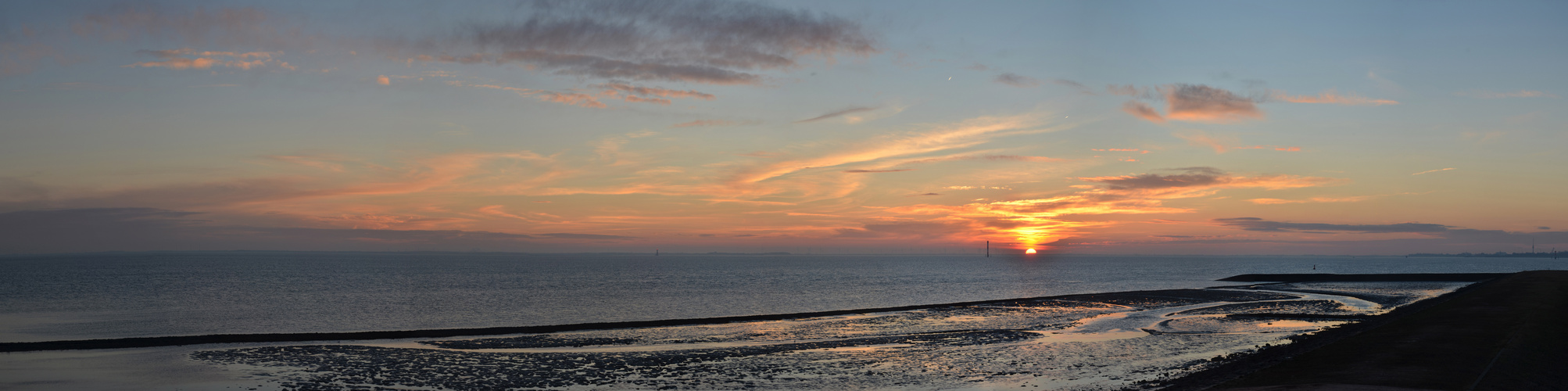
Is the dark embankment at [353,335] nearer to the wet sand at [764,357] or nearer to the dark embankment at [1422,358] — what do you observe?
the wet sand at [764,357]

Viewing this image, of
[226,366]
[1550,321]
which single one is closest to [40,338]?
[226,366]

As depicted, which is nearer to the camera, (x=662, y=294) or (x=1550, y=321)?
(x=1550, y=321)

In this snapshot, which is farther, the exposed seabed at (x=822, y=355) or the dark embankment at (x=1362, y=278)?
the dark embankment at (x=1362, y=278)

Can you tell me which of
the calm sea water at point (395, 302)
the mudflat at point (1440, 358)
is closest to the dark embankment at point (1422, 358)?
the mudflat at point (1440, 358)

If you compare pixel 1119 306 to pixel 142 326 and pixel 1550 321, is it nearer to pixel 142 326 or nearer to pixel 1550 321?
pixel 1550 321

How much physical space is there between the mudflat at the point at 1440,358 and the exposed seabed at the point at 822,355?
4.49 metres

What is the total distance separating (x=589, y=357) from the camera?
Answer: 1505 inches

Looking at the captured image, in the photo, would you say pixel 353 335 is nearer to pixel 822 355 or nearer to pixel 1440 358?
pixel 822 355

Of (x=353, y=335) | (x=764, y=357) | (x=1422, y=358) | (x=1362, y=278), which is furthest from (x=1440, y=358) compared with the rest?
(x=1362, y=278)

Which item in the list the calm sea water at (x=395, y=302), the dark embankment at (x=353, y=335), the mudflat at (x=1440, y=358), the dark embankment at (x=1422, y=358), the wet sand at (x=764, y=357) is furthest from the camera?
the calm sea water at (x=395, y=302)

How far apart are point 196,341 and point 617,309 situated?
110ft

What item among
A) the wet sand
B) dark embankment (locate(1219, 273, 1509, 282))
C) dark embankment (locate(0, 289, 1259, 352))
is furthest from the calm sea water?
dark embankment (locate(1219, 273, 1509, 282))

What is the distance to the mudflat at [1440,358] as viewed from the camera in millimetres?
23938

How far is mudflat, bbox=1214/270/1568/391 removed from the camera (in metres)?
23.9
